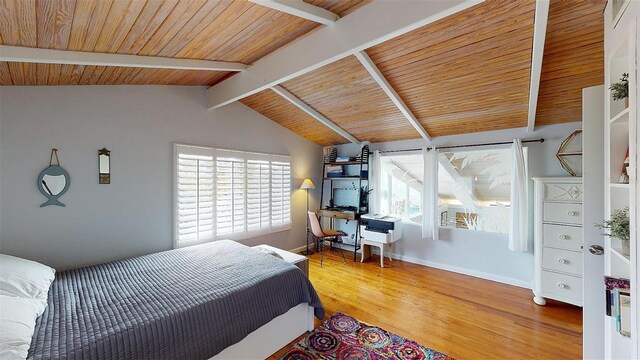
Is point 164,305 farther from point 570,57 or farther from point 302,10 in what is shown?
point 570,57

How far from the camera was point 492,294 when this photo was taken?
3057mm

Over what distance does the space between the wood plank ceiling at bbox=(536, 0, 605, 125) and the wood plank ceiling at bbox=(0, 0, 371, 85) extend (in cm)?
149

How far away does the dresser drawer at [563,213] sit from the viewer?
260 centimetres

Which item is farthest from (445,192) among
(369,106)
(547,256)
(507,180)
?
(369,106)

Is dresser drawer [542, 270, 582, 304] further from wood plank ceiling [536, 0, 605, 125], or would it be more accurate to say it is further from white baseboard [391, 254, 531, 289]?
wood plank ceiling [536, 0, 605, 125]

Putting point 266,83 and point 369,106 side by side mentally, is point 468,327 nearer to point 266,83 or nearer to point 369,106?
point 369,106

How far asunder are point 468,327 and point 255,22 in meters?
3.32

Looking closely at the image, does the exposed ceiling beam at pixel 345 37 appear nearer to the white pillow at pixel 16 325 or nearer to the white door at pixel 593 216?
the white door at pixel 593 216

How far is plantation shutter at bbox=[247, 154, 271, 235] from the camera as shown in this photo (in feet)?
12.8

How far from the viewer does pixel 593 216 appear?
1.64 metres

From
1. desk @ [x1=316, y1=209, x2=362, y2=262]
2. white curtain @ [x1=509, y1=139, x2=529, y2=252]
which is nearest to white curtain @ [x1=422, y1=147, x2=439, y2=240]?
white curtain @ [x1=509, y1=139, x2=529, y2=252]

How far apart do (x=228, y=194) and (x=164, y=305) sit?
2112mm

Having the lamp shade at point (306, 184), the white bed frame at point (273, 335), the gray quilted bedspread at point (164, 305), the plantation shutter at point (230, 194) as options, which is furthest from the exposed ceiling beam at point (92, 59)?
the lamp shade at point (306, 184)

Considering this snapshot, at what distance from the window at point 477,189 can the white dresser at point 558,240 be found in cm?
72
